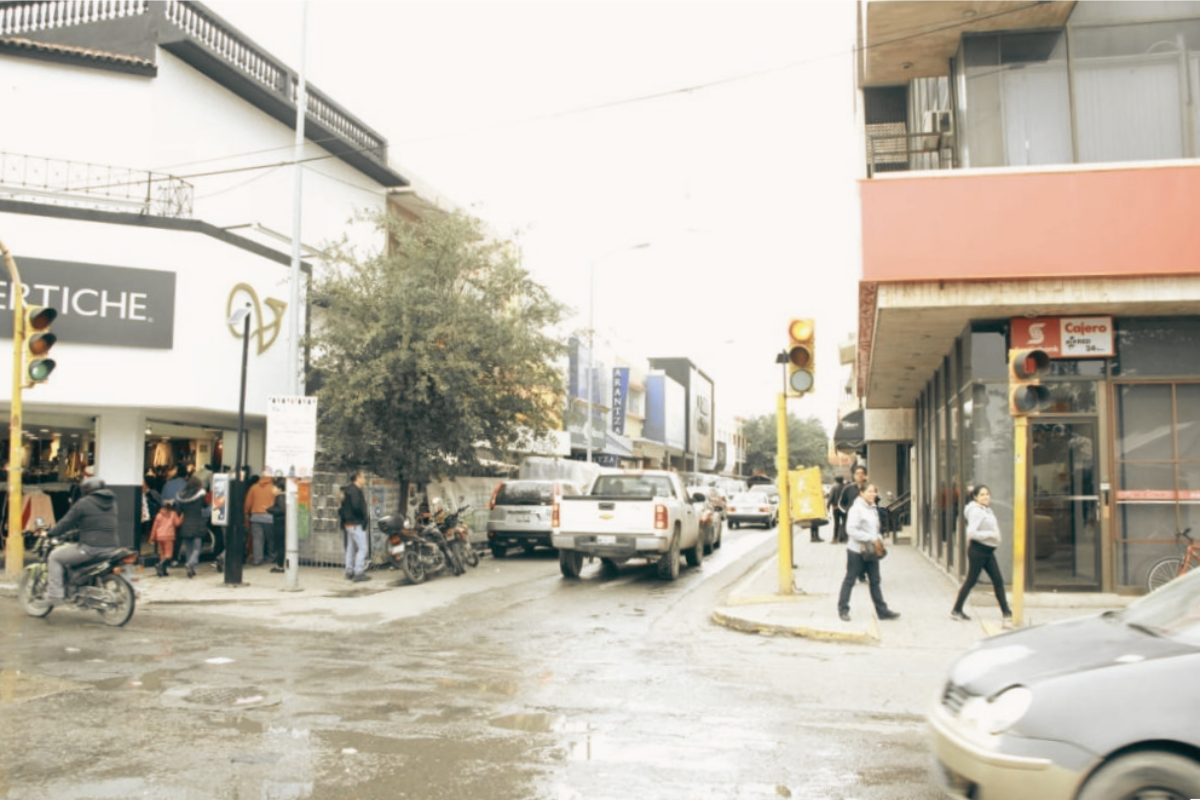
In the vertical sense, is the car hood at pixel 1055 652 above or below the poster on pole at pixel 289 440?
below

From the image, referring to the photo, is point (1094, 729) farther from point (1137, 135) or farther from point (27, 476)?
point (27, 476)

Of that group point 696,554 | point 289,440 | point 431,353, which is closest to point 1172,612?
point 289,440

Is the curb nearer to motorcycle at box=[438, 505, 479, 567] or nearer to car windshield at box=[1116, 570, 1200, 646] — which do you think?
car windshield at box=[1116, 570, 1200, 646]

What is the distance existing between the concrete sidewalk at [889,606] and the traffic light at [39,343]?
9.61 m

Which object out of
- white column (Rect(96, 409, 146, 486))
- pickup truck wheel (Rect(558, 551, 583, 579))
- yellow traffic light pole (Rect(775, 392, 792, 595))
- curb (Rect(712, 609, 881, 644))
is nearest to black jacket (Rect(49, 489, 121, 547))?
white column (Rect(96, 409, 146, 486))

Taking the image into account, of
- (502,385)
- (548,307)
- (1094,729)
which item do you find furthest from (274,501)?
(1094,729)

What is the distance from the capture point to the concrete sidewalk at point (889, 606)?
36.8 feet

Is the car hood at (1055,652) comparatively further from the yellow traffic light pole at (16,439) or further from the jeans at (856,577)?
the yellow traffic light pole at (16,439)

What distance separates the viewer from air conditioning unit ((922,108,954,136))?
1509 cm

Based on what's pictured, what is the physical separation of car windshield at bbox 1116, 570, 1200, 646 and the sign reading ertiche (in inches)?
619

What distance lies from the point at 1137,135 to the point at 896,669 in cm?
847

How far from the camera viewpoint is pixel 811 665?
31.3 ft

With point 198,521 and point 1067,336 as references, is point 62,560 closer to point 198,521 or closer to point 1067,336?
point 198,521

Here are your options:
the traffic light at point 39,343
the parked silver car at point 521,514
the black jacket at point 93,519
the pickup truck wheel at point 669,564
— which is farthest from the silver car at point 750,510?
the black jacket at point 93,519
